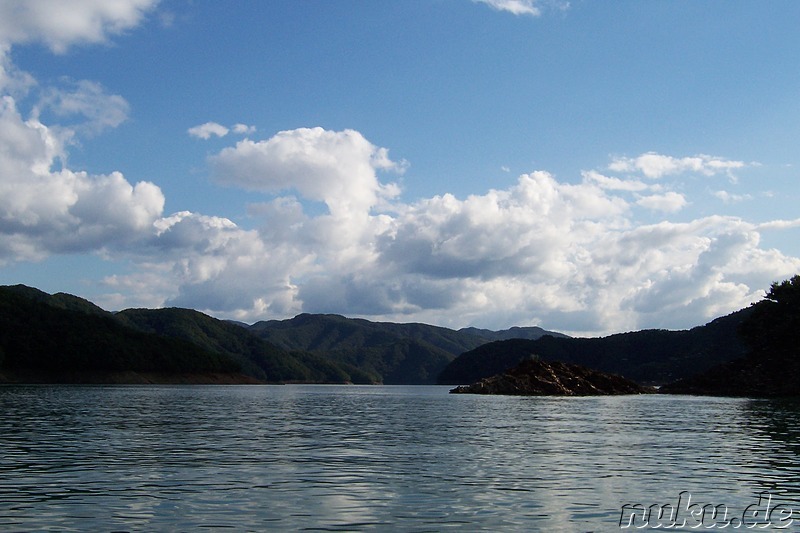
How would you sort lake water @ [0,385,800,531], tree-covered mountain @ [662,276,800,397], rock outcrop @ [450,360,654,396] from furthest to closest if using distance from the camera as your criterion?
1. rock outcrop @ [450,360,654,396]
2. tree-covered mountain @ [662,276,800,397]
3. lake water @ [0,385,800,531]

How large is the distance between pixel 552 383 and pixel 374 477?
15120 cm

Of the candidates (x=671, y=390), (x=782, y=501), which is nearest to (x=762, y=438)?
(x=782, y=501)

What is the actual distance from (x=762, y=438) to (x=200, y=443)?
127 ft

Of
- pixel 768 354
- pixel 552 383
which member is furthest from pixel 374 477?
pixel 768 354

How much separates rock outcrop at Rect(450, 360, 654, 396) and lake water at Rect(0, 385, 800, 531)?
119123mm

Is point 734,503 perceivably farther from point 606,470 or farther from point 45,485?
point 45,485

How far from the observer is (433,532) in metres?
20.0

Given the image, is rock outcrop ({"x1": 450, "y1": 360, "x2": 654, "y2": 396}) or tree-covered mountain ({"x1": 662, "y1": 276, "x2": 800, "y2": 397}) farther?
rock outcrop ({"x1": 450, "y1": 360, "x2": 654, "y2": 396})

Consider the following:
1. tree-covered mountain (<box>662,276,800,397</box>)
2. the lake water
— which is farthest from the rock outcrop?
the lake water

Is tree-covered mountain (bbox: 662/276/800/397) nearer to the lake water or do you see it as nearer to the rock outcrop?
the rock outcrop

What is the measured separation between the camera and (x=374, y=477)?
101ft

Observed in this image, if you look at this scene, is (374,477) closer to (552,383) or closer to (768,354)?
(552,383)

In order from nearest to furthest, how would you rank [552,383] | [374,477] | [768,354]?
[374,477], [768,354], [552,383]

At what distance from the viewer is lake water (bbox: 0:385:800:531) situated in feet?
72.5
